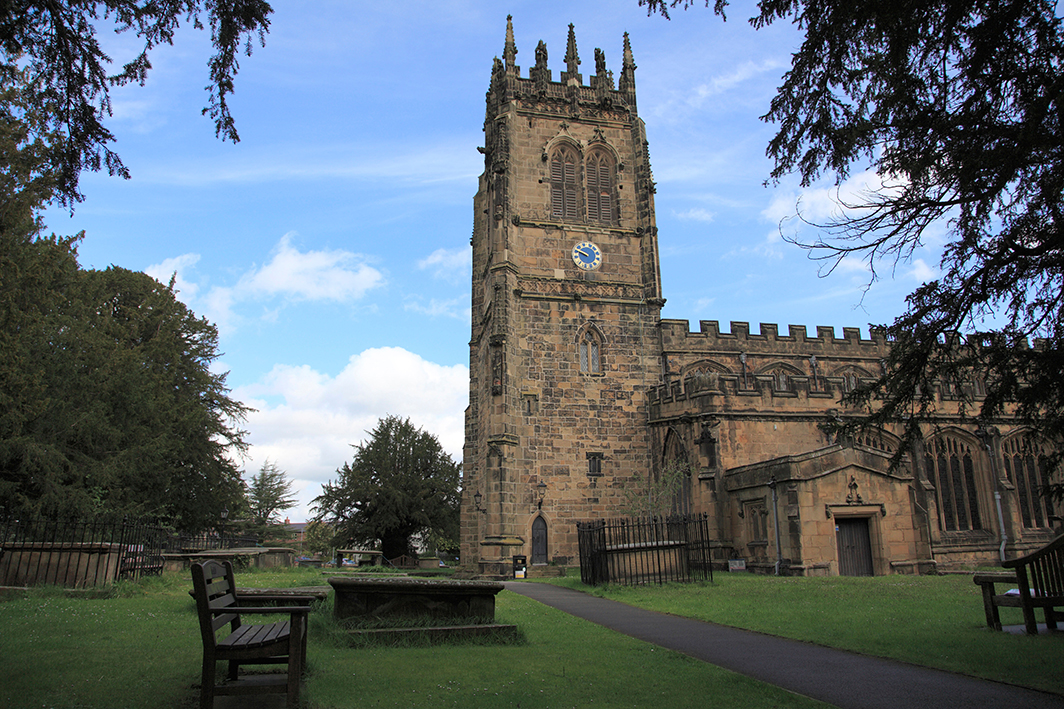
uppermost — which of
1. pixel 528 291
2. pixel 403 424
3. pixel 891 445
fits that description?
pixel 528 291

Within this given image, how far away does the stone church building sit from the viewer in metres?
21.2

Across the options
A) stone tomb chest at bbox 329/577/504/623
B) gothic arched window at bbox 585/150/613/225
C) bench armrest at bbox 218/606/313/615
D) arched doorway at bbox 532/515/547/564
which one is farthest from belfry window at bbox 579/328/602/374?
bench armrest at bbox 218/606/313/615

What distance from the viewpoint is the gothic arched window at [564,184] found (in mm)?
30719

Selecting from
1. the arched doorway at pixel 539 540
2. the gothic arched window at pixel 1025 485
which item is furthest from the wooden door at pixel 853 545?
the arched doorway at pixel 539 540

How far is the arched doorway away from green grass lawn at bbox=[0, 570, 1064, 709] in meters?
14.5

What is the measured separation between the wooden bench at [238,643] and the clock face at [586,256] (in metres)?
25.6

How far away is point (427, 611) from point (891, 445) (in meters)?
22.7

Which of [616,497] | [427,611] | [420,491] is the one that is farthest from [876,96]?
[420,491]

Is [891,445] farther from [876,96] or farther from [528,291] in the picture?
[876,96]

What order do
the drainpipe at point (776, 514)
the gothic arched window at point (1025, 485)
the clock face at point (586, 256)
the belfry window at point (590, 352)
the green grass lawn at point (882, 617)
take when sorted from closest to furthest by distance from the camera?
the green grass lawn at point (882, 617) → the drainpipe at point (776, 514) → the gothic arched window at point (1025, 485) → the belfry window at point (590, 352) → the clock face at point (586, 256)

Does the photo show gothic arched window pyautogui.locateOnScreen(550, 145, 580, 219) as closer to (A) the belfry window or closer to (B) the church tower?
(B) the church tower

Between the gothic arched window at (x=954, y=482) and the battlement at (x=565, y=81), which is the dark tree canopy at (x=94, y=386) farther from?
the gothic arched window at (x=954, y=482)

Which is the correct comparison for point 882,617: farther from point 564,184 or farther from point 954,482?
point 564,184

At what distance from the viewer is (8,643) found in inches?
274
